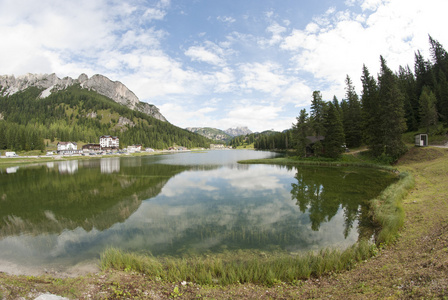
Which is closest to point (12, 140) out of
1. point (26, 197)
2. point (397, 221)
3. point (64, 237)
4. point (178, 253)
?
point (26, 197)

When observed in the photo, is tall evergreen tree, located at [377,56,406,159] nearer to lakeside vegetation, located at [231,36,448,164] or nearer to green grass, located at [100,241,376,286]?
lakeside vegetation, located at [231,36,448,164]

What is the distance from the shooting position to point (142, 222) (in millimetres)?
16500

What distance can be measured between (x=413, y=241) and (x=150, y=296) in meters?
12.0

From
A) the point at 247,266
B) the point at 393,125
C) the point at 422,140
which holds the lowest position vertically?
the point at 247,266

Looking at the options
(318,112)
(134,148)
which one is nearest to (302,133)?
(318,112)

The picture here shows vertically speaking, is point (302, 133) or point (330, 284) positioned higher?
point (302, 133)

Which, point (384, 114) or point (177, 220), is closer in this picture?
point (177, 220)

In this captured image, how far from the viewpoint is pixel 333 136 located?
2058 inches

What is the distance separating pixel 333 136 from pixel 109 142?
17490 cm

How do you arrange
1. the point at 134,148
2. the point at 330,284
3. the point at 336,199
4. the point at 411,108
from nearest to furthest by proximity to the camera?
the point at 330,284
the point at 336,199
the point at 411,108
the point at 134,148

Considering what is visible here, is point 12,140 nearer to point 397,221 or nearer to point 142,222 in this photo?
point 142,222

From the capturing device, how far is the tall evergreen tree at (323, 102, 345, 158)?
51.7m

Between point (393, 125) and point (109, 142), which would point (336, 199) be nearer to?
point (393, 125)

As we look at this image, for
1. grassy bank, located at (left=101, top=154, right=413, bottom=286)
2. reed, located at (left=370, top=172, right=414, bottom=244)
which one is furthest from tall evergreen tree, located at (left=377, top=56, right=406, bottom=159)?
grassy bank, located at (left=101, top=154, right=413, bottom=286)
